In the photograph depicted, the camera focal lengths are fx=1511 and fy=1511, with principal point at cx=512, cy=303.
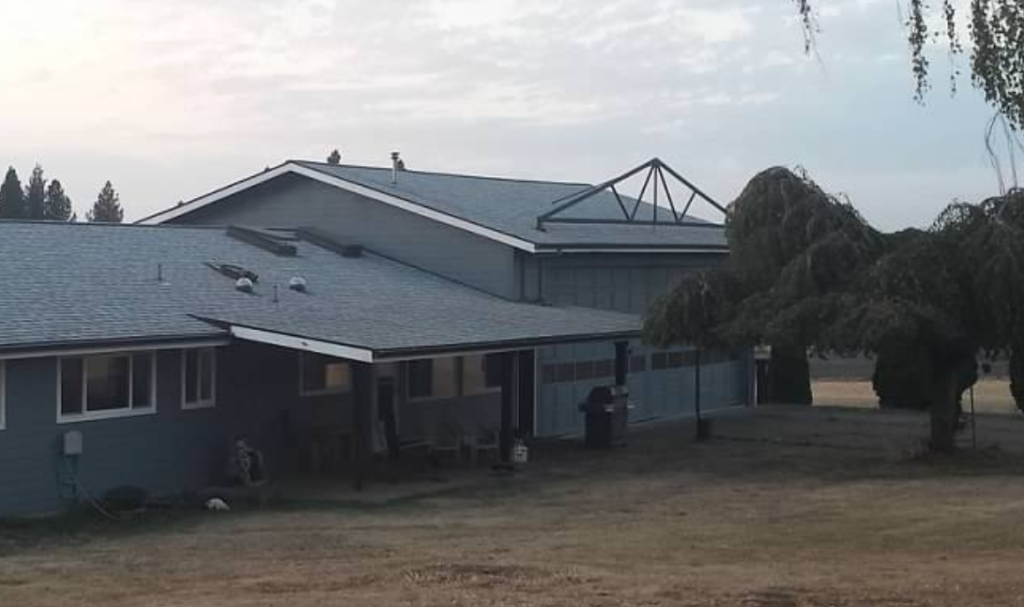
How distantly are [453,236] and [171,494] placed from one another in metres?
10.4

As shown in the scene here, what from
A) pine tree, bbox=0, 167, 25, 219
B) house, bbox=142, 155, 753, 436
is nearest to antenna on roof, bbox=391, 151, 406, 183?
Result: house, bbox=142, 155, 753, 436

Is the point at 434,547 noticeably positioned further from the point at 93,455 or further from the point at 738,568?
the point at 93,455

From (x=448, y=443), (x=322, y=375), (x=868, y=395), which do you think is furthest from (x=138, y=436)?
(x=868, y=395)

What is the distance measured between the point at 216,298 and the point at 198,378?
4.77 feet

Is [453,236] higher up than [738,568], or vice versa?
[453,236]

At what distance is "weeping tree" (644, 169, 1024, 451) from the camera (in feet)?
68.0

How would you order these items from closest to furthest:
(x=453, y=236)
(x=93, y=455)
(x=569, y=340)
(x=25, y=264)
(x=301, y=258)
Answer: (x=93, y=455) → (x=25, y=264) → (x=569, y=340) → (x=301, y=258) → (x=453, y=236)

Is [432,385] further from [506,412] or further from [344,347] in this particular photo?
[344,347]

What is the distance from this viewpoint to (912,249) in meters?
21.5

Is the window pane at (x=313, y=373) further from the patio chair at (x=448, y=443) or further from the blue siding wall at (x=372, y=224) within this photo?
the blue siding wall at (x=372, y=224)

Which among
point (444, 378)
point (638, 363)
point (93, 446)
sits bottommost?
point (93, 446)

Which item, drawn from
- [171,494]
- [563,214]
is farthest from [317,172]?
[171,494]

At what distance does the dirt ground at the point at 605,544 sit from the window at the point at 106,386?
1926 mm

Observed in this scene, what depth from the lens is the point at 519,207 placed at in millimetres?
31812
